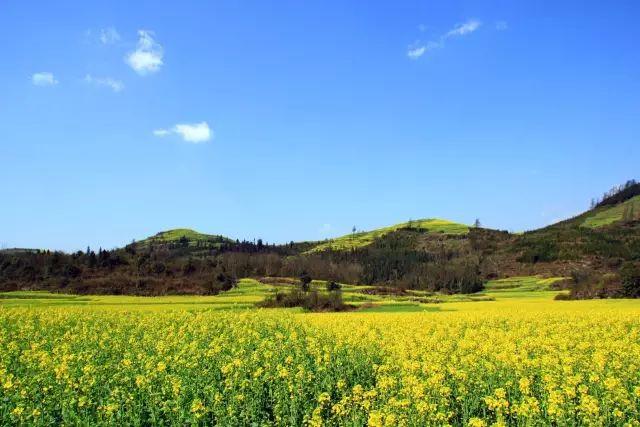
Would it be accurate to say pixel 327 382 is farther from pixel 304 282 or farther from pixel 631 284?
pixel 304 282

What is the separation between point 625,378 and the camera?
13961 mm

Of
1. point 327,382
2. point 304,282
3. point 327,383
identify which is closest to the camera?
point 327,383

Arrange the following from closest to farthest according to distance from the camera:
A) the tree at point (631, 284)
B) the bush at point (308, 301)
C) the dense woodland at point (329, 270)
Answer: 1. the bush at point (308, 301)
2. the tree at point (631, 284)
3. the dense woodland at point (329, 270)

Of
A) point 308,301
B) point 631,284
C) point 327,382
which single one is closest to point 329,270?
point 308,301

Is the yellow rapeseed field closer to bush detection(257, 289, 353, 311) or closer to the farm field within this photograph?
the farm field

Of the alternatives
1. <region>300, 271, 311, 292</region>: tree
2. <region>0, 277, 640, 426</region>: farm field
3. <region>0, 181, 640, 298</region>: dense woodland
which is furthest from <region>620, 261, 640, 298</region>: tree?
<region>0, 277, 640, 426</region>: farm field

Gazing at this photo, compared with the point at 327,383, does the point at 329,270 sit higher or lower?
higher

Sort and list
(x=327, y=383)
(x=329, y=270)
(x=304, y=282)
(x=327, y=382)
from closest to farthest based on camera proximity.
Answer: (x=327, y=383), (x=327, y=382), (x=304, y=282), (x=329, y=270)

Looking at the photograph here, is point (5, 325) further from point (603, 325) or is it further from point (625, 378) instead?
point (603, 325)

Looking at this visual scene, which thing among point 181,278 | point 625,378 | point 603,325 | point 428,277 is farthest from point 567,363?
point 428,277

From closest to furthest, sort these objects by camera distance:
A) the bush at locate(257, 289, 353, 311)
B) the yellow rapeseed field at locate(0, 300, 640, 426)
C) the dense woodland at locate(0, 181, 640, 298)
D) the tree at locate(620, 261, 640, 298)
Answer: the yellow rapeseed field at locate(0, 300, 640, 426), the bush at locate(257, 289, 353, 311), the tree at locate(620, 261, 640, 298), the dense woodland at locate(0, 181, 640, 298)

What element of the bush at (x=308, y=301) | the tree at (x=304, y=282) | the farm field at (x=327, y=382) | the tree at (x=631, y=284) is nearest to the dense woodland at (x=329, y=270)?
the tree at (x=631, y=284)

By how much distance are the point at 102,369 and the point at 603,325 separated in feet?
85.0

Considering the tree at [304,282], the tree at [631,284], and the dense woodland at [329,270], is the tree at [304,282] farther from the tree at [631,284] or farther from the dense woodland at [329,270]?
the tree at [631,284]
